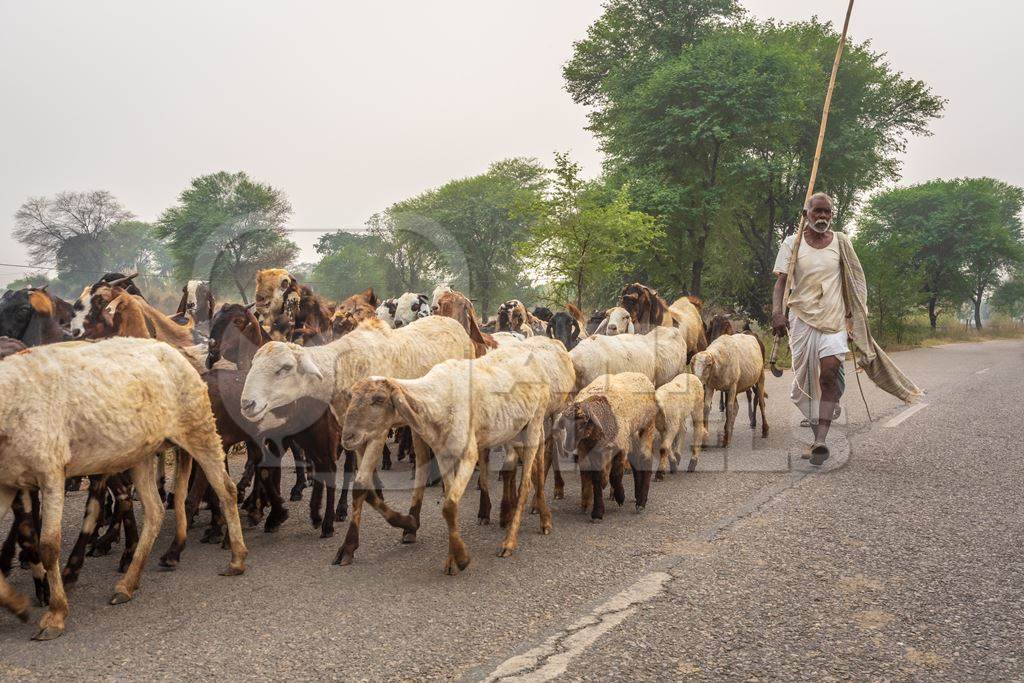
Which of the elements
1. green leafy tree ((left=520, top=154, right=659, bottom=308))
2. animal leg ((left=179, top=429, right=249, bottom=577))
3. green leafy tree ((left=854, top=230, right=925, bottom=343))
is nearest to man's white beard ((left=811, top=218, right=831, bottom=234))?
animal leg ((left=179, top=429, right=249, bottom=577))

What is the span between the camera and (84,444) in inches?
174

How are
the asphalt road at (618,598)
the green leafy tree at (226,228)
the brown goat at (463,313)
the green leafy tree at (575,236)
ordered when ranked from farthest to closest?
the green leafy tree at (226,228)
the green leafy tree at (575,236)
the brown goat at (463,313)
the asphalt road at (618,598)

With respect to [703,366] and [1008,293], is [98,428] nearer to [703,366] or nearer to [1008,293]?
[703,366]

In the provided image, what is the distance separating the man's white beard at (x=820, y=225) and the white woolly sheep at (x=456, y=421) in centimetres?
426

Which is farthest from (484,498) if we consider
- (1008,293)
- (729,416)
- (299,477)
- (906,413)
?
(1008,293)

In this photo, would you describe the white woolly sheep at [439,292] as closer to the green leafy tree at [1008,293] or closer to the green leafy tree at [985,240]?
the green leafy tree at [985,240]

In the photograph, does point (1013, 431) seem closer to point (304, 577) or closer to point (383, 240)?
point (304, 577)

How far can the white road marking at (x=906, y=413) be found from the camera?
35.3 feet

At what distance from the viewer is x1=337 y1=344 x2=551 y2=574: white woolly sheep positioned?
4.89 metres

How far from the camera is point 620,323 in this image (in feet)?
35.6

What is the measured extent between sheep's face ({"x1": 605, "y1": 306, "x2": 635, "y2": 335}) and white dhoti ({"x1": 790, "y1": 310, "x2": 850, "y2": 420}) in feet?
8.56

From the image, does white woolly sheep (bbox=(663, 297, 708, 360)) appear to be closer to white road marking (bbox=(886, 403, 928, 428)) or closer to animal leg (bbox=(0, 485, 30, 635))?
white road marking (bbox=(886, 403, 928, 428))

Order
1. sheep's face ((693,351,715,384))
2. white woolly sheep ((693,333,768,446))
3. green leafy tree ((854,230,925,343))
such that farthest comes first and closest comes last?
green leafy tree ((854,230,925,343))
white woolly sheep ((693,333,768,446))
sheep's face ((693,351,715,384))

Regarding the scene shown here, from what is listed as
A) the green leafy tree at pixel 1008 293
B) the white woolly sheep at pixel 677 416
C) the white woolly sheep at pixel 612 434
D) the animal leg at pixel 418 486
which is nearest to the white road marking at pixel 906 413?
the white woolly sheep at pixel 677 416
